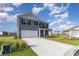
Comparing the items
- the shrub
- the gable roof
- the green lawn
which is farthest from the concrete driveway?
the gable roof

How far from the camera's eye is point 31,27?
5754mm

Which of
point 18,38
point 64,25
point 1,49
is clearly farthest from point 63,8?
point 1,49

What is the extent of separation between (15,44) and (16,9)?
0.76m

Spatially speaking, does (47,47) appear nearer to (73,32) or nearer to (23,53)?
(23,53)

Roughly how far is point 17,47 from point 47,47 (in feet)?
2.16

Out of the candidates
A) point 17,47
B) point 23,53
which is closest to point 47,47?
point 23,53

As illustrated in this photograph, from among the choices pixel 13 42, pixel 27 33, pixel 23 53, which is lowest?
pixel 23 53

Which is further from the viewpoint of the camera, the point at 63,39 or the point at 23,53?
the point at 63,39

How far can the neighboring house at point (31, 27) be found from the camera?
5.64m

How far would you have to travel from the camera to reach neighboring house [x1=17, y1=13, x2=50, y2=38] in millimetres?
5645

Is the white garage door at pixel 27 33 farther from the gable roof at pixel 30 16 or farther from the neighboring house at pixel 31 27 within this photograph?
the gable roof at pixel 30 16

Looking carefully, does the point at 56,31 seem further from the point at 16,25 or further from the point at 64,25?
the point at 16,25

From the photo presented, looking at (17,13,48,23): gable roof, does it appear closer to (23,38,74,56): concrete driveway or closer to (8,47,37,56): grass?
(23,38,74,56): concrete driveway

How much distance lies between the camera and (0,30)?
555 cm
